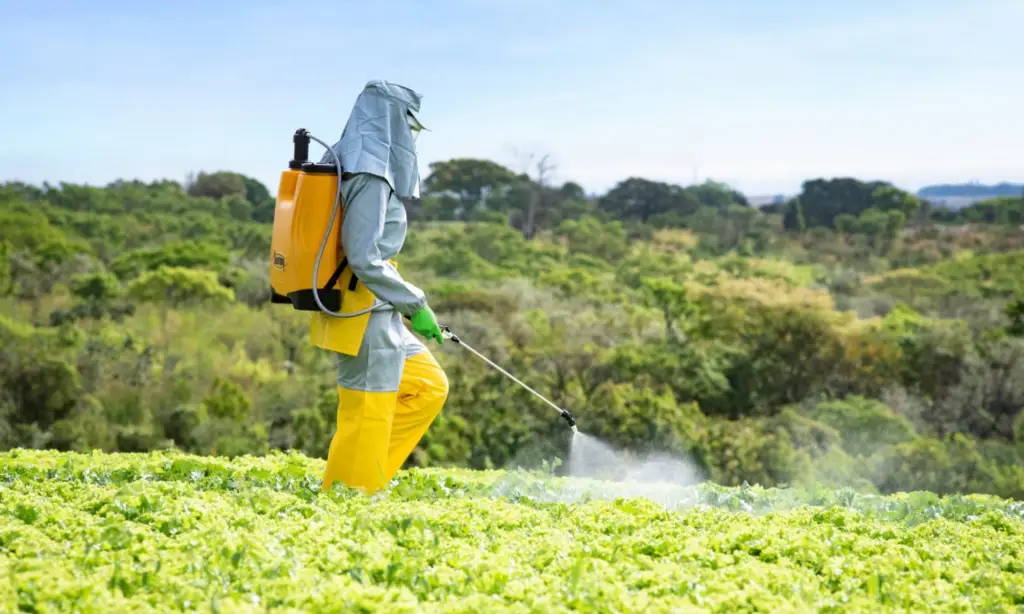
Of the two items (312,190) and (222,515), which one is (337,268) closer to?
(312,190)

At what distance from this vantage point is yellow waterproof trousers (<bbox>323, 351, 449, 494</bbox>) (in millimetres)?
5113

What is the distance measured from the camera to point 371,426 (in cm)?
512

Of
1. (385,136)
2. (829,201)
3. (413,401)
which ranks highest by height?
(829,201)

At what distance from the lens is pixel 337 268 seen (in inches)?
199

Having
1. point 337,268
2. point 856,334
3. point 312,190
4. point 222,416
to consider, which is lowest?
point 222,416

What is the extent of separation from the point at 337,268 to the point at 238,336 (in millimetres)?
19744

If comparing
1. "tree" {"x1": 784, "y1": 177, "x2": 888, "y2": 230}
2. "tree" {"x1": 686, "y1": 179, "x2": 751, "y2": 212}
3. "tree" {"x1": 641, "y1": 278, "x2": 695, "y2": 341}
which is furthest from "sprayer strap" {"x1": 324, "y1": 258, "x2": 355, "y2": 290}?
"tree" {"x1": 686, "y1": 179, "x2": 751, "y2": 212}

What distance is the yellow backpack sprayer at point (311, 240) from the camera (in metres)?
4.94

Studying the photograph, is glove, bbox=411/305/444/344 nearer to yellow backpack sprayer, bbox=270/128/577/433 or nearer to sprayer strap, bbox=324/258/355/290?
yellow backpack sprayer, bbox=270/128/577/433

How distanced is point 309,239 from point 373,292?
0.40 meters

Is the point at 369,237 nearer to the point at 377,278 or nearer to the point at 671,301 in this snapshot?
the point at 377,278

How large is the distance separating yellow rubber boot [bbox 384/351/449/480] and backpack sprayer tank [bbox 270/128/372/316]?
521 millimetres

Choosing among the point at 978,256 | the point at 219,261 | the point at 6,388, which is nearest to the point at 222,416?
the point at 6,388

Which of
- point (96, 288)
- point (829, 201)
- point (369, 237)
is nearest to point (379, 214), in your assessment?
point (369, 237)
